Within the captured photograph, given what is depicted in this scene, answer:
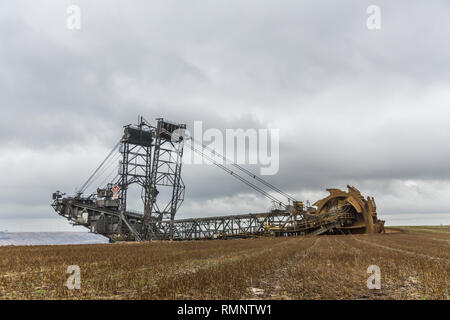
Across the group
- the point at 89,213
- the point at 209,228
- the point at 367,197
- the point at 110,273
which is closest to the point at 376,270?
the point at 110,273

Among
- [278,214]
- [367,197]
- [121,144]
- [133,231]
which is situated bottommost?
[133,231]
